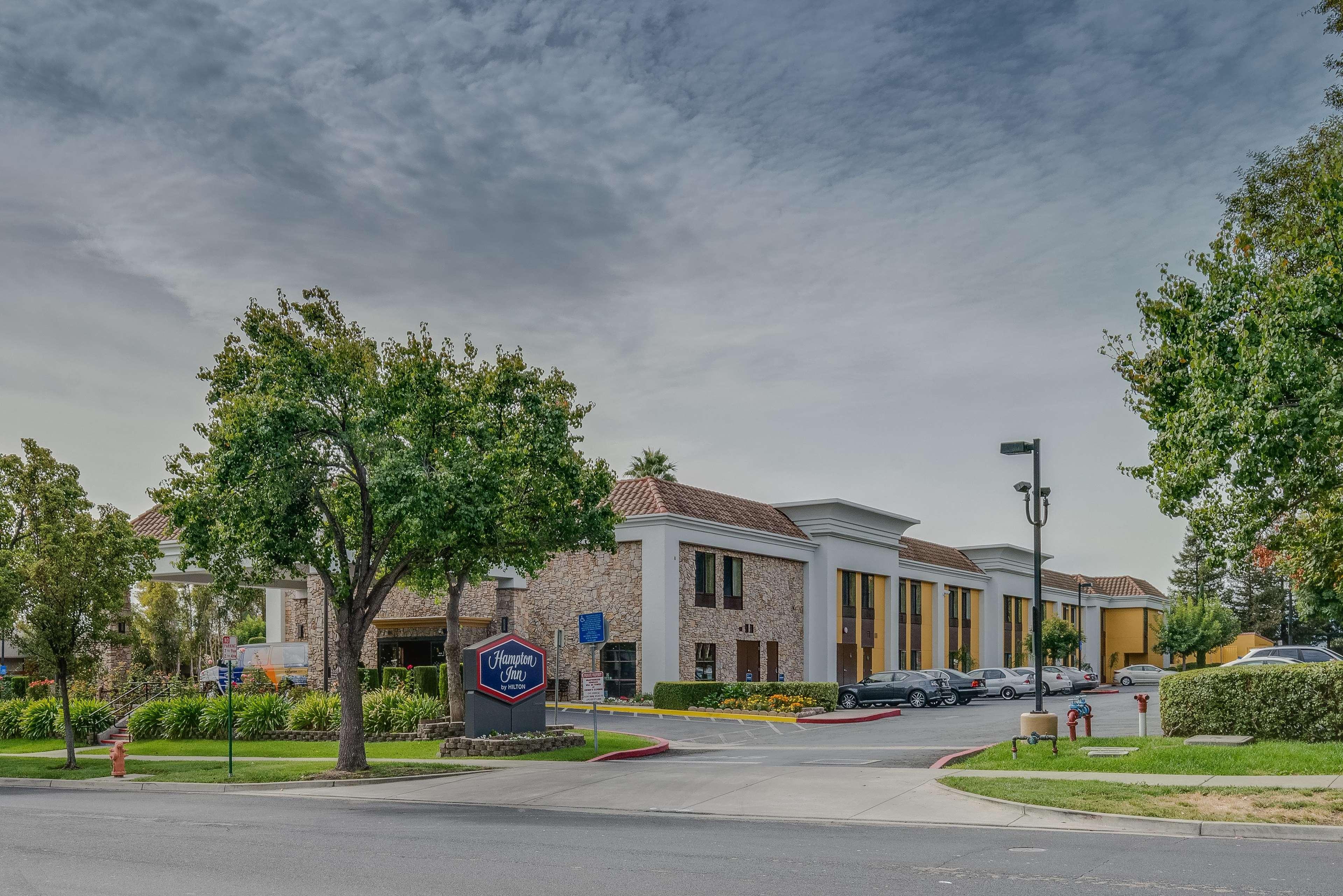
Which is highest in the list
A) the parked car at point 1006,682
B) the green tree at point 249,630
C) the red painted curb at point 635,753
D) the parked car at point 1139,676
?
the red painted curb at point 635,753

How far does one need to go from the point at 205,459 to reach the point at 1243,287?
18.2m

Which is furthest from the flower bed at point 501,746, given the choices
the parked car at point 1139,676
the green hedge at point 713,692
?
the parked car at point 1139,676

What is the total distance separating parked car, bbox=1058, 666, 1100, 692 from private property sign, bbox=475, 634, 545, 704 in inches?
1344

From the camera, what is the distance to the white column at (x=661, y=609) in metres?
42.8

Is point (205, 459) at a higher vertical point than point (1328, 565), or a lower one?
higher

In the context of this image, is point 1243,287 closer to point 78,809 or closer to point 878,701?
point 78,809

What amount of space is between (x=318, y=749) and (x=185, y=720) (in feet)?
21.2

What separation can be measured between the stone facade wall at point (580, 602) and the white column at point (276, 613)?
42.1 ft

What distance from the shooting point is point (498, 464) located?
73.6ft

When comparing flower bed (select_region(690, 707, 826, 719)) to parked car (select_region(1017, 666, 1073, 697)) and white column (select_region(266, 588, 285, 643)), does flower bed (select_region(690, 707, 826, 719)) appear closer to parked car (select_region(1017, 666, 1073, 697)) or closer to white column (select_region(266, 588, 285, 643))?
parked car (select_region(1017, 666, 1073, 697))

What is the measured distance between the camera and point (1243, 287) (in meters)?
16.5

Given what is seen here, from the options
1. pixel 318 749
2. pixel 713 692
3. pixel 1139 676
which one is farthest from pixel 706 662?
pixel 1139 676

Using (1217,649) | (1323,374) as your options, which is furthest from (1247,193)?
(1217,649)

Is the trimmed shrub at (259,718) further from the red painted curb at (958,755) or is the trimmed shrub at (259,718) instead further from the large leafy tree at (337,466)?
the red painted curb at (958,755)
